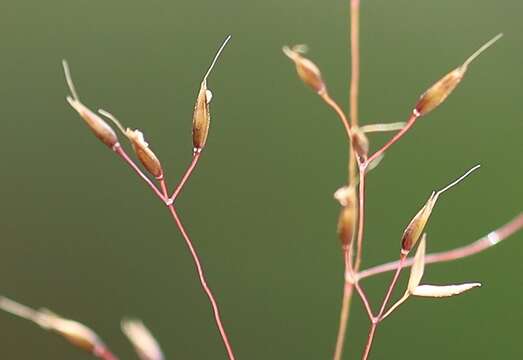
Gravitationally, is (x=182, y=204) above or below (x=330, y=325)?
above

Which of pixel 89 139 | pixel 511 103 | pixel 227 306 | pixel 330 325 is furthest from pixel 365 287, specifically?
pixel 89 139

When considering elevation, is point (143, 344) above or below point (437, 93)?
below

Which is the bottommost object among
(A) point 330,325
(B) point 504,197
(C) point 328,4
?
(A) point 330,325

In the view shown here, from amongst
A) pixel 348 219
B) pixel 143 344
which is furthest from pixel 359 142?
pixel 143 344

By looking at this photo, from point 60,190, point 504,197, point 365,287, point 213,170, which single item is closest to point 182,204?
point 213,170

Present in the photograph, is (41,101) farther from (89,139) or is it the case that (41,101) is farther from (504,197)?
(504,197)

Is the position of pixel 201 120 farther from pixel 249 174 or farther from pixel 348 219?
pixel 249 174
